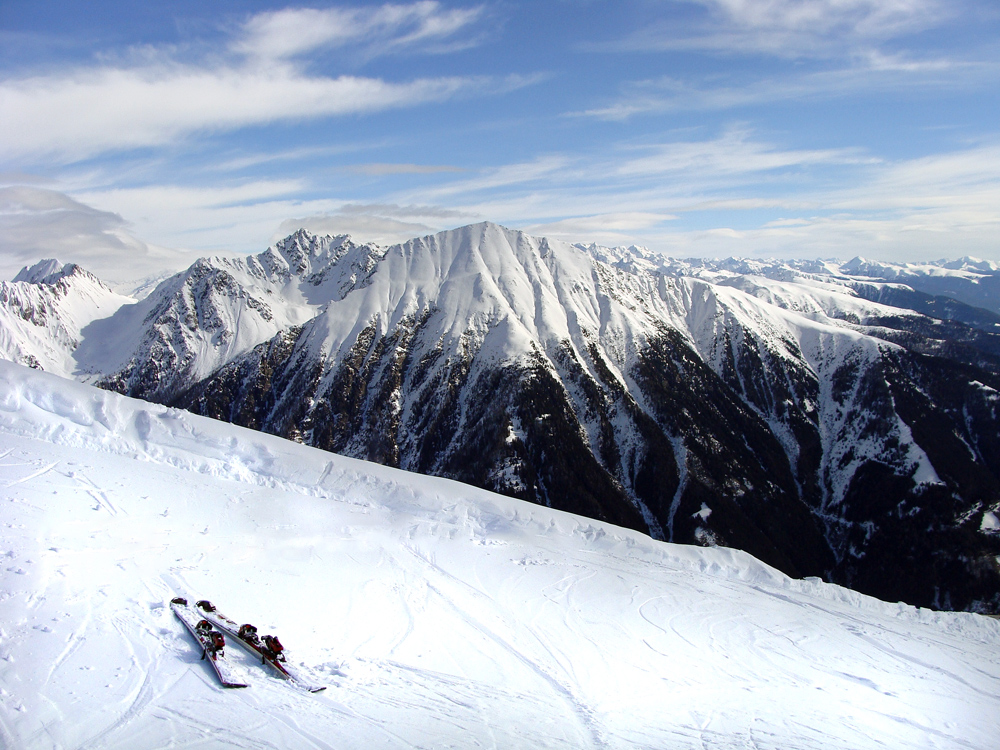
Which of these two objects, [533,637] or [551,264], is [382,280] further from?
[533,637]

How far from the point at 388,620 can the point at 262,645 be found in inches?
203

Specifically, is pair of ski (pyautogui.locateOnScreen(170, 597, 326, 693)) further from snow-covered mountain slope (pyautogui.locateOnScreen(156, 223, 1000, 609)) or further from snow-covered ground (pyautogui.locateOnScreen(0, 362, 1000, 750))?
snow-covered mountain slope (pyautogui.locateOnScreen(156, 223, 1000, 609))

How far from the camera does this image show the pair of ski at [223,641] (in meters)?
13.9

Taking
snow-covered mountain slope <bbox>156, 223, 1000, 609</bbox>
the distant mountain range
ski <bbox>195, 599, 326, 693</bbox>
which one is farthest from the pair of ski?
the distant mountain range

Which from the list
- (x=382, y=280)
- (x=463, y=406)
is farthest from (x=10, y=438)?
(x=382, y=280)

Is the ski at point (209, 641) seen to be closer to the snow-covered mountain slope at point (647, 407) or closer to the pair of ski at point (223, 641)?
the pair of ski at point (223, 641)

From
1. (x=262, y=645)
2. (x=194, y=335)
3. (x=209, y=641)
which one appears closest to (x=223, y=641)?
(x=209, y=641)

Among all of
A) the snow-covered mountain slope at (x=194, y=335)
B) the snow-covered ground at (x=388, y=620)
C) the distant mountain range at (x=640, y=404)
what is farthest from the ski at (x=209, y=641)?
the snow-covered mountain slope at (x=194, y=335)

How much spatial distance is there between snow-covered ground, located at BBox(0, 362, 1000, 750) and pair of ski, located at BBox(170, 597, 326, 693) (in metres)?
0.27

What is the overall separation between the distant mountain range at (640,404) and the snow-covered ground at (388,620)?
72937mm

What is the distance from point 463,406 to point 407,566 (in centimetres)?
9657

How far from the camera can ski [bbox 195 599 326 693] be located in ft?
46.7

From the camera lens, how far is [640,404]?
123625 mm

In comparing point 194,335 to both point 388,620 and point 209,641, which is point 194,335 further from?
point 209,641
